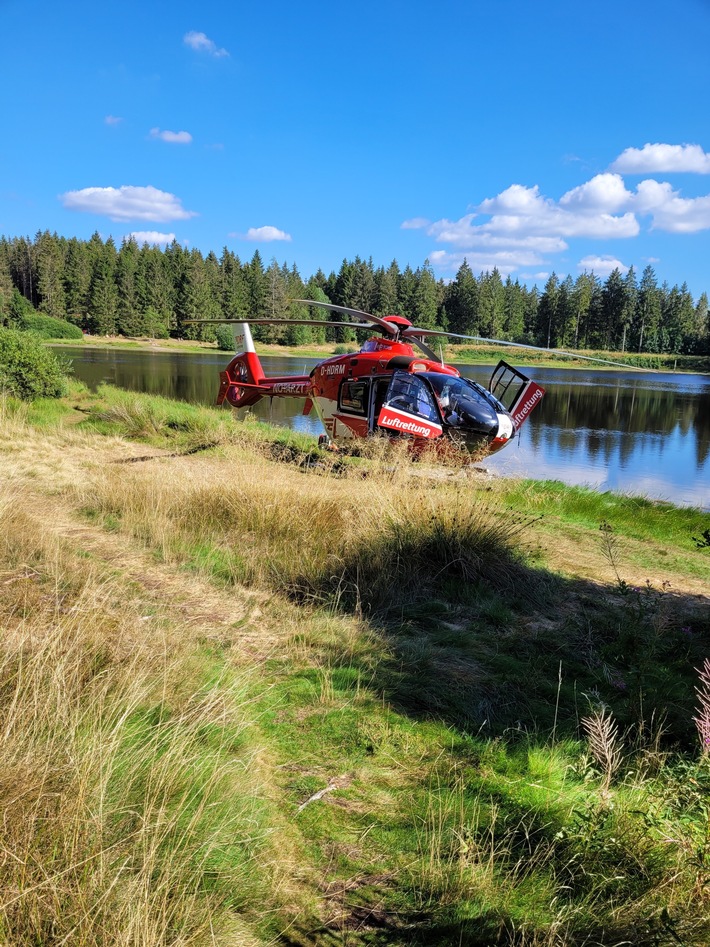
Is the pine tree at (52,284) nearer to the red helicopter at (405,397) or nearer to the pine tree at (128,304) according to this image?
the pine tree at (128,304)

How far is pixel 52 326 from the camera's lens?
7519 cm

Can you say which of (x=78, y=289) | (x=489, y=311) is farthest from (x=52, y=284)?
(x=489, y=311)

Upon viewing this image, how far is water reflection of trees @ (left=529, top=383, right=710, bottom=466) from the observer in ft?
73.8

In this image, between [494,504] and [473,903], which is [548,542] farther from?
[473,903]

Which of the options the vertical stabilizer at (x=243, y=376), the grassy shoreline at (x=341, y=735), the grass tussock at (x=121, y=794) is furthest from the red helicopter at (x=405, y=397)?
the grass tussock at (x=121, y=794)

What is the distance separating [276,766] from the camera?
264cm

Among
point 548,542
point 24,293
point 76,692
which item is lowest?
point 548,542

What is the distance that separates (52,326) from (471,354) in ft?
187

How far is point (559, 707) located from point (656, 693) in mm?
582

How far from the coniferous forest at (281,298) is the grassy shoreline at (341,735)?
8147 cm

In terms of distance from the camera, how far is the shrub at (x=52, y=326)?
73.6 m

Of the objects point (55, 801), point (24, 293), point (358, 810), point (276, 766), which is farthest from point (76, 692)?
point (24, 293)

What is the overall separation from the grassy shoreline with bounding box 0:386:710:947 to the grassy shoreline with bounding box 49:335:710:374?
69678 millimetres

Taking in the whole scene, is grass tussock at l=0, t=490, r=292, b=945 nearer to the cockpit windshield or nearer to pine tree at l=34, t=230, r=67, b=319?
the cockpit windshield
